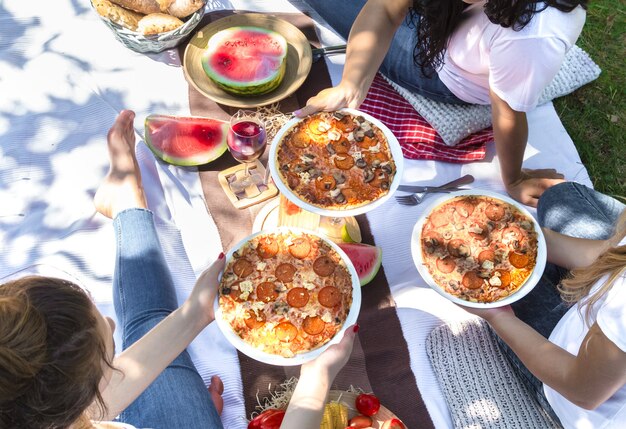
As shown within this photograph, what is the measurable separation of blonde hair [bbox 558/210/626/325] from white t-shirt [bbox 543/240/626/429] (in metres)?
0.02

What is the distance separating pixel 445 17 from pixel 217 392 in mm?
1945

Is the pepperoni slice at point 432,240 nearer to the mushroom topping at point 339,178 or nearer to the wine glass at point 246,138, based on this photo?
the mushroom topping at point 339,178

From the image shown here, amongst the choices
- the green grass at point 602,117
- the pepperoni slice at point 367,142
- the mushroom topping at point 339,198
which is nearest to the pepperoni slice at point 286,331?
the mushroom topping at point 339,198

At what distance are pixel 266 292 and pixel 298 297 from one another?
128 mm

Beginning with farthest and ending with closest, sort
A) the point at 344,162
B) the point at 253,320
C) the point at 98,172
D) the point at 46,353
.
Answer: the point at 98,172 → the point at 344,162 → the point at 253,320 → the point at 46,353

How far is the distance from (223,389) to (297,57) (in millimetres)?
1868

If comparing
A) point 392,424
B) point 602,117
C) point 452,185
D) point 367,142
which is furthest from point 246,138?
point 602,117

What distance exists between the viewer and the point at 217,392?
2.52m


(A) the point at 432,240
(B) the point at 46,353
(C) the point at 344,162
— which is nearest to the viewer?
(B) the point at 46,353

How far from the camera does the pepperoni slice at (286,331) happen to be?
2273 millimetres

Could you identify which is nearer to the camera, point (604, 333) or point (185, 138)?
point (604, 333)

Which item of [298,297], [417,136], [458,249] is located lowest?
[298,297]

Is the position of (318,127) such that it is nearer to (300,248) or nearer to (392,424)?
(300,248)

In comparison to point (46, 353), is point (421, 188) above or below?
below
